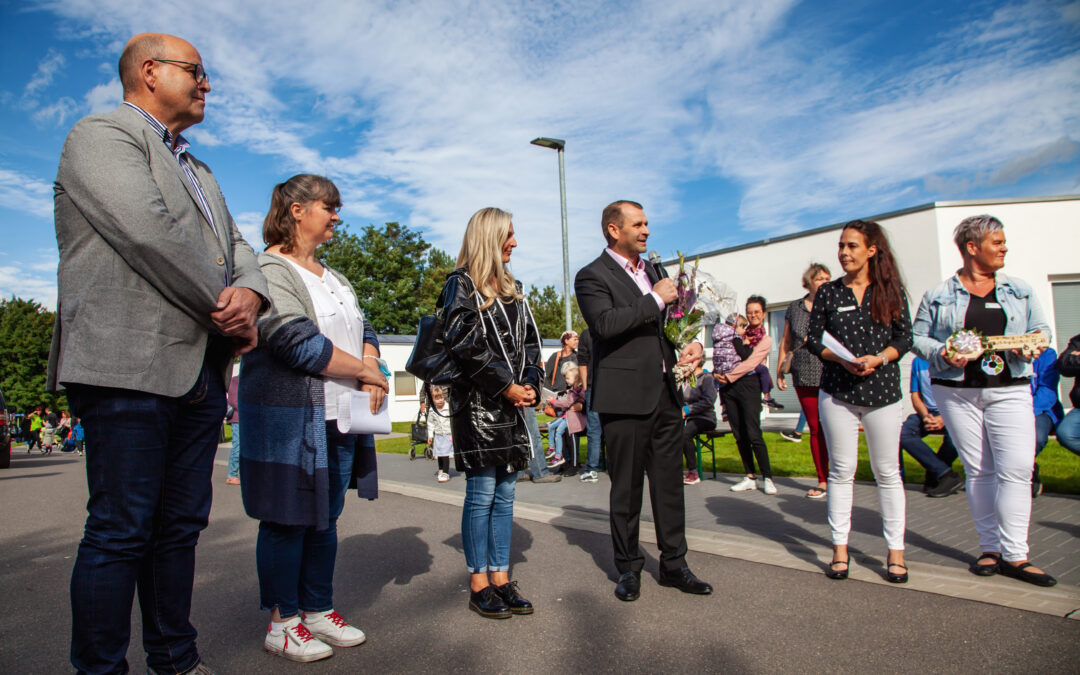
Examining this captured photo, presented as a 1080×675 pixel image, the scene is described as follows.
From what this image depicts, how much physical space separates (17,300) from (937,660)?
264 feet

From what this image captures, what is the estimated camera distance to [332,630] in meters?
Result: 3.52

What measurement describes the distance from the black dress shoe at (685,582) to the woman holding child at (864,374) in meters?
0.85

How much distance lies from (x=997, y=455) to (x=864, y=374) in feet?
2.97

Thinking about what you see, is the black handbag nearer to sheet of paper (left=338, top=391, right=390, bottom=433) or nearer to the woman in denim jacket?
sheet of paper (left=338, top=391, right=390, bottom=433)

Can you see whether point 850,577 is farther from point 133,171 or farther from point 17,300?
point 17,300

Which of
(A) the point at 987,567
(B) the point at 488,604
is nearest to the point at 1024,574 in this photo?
(A) the point at 987,567

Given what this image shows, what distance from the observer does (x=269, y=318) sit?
311cm

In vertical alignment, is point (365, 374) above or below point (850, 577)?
above

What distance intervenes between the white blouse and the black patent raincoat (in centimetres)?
49

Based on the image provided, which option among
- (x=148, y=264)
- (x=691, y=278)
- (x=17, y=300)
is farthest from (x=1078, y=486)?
(x=17, y=300)

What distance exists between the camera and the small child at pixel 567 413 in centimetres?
1030

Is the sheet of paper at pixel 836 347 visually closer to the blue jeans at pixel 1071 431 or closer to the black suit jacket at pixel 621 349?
the black suit jacket at pixel 621 349

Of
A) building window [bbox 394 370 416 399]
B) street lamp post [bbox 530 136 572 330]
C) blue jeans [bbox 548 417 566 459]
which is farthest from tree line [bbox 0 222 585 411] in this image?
blue jeans [bbox 548 417 566 459]

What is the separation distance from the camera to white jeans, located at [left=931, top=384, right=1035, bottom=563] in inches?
165
